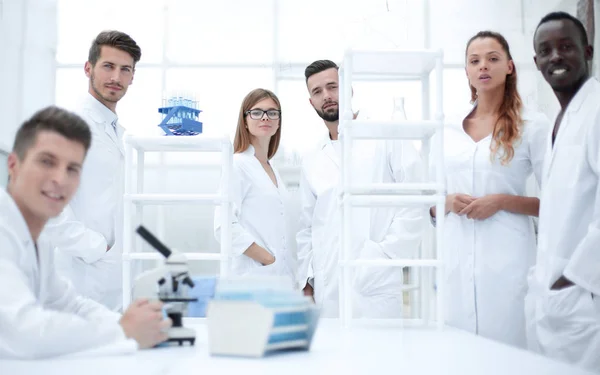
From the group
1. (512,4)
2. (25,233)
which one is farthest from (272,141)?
(512,4)

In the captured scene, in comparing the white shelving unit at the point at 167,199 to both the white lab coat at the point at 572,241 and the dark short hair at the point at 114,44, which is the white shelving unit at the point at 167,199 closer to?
Answer: the dark short hair at the point at 114,44

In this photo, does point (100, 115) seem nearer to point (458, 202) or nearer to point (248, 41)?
point (458, 202)

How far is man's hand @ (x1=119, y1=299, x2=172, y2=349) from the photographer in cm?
117

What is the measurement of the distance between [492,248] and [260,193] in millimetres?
996

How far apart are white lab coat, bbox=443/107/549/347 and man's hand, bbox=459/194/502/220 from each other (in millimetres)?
56

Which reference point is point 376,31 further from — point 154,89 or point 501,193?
point 501,193

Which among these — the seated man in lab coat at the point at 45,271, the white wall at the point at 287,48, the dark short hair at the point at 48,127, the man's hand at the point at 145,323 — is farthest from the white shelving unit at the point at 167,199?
the white wall at the point at 287,48

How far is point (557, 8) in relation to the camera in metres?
3.23

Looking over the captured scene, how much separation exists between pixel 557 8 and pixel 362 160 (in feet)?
5.10

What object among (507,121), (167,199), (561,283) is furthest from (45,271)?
(507,121)

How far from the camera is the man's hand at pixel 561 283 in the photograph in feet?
→ 6.05

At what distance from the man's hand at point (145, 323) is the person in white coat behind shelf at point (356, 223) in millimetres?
1140

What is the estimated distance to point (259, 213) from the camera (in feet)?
8.64

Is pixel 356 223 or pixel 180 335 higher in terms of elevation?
pixel 356 223
